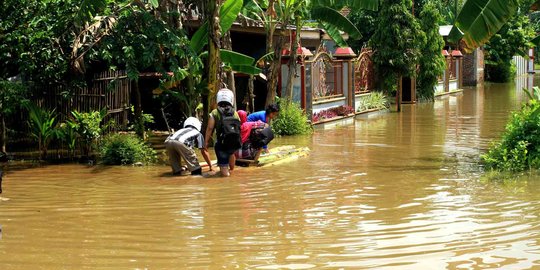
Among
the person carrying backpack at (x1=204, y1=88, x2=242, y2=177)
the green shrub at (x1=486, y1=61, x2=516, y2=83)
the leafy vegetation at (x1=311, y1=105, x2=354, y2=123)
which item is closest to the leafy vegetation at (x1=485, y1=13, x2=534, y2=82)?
the green shrub at (x1=486, y1=61, x2=516, y2=83)

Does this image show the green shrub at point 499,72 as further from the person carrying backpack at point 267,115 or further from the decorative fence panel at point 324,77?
the person carrying backpack at point 267,115

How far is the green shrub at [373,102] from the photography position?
86.8 ft

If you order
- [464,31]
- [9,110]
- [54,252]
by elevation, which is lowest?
[54,252]

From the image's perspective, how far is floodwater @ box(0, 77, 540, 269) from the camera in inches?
264

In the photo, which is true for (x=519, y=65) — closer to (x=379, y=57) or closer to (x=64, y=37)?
(x=379, y=57)

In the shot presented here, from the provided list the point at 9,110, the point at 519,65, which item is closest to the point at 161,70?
→ the point at 9,110

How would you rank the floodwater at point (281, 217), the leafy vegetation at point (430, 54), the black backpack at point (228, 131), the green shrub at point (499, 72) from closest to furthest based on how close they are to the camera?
the floodwater at point (281, 217) → the black backpack at point (228, 131) → the leafy vegetation at point (430, 54) → the green shrub at point (499, 72)

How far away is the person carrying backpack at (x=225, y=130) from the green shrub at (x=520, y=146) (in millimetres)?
4128

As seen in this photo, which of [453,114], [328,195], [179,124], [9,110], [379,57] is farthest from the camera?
[379,57]

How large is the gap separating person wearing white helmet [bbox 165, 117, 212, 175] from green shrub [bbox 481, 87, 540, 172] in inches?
184

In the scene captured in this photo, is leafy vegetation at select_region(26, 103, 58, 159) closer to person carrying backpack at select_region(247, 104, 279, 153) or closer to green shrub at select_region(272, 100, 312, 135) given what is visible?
person carrying backpack at select_region(247, 104, 279, 153)

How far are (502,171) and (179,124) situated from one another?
8865 millimetres

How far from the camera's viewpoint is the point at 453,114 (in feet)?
82.4

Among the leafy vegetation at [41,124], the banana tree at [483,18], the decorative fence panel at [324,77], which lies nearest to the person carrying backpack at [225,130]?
the leafy vegetation at [41,124]
